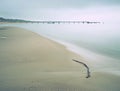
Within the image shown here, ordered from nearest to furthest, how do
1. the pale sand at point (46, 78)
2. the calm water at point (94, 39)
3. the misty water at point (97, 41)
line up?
the pale sand at point (46, 78) → the misty water at point (97, 41) → the calm water at point (94, 39)

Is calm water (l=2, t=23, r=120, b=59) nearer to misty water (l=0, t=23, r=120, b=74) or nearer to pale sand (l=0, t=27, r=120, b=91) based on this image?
misty water (l=0, t=23, r=120, b=74)

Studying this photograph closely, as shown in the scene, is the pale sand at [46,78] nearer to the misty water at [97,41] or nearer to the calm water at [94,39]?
the misty water at [97,41]

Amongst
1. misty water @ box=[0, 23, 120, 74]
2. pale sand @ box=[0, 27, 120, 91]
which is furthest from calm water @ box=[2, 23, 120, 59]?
pale sand @ box=[0, 27, 120, 91]

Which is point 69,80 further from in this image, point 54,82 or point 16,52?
point 16,52

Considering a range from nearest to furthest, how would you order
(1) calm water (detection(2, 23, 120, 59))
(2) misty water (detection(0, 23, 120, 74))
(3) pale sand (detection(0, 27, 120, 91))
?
1. (3) pale sand (detection(0, 27, 120, 91))
2. (2) misty water (detection(0, 23, 120, 74))
3. (1) calm water (detection(2, 23, 120, 59))

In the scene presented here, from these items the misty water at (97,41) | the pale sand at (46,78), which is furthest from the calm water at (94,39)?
the pale sand at (46,78)

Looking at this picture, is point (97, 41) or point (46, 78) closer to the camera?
point (46, 78)

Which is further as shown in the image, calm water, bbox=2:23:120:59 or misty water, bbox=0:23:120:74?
calm water, bbox=2:23:120:59

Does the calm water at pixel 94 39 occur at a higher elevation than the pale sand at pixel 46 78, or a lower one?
lower

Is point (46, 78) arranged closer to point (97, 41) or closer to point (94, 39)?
point (97, 41)

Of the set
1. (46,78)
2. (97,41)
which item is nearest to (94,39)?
(97,41)

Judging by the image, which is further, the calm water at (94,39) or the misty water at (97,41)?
the calm water at (94,39)
